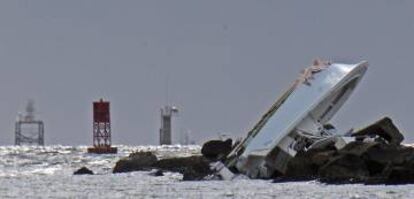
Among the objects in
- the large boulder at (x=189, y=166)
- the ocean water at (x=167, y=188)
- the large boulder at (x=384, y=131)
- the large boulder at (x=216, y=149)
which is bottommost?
the ocean water at (x=167, y=188)

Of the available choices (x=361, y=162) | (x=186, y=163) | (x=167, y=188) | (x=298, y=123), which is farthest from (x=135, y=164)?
(x=361, y=162)

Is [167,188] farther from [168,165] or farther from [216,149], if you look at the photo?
[168,165]

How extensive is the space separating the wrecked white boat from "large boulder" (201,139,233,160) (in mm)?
3817

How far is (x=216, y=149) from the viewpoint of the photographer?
7875 cm

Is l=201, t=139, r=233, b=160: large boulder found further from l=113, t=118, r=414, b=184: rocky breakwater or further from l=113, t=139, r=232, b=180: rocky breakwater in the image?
l=113, t=118, r=414, b=184: rocky breakwater

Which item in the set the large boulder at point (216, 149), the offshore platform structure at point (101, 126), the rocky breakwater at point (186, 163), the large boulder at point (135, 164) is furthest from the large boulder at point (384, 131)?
the offshore platform structure at point (101, 126)

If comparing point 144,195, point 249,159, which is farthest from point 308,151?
point 144,195

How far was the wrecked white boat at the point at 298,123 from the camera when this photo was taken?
68.9 m

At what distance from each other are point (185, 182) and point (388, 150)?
9989mm

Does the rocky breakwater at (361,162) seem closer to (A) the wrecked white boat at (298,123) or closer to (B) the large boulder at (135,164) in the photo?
(A) the wrecked white boat at (298,123)

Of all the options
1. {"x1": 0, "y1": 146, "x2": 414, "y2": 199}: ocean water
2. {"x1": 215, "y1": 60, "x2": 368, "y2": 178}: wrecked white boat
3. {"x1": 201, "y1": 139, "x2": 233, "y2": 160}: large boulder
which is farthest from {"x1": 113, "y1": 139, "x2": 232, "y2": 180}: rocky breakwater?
{"x1": 215, "y1": 60, "x2": 368, "y2": 178}: wrecked white boat

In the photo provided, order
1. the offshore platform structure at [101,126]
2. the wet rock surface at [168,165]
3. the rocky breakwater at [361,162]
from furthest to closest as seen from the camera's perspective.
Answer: the offshore platform structure at [101,126], the wet rock surface at [168,165], the rocky breakwater at [361,162]

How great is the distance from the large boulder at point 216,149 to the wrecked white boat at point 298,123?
3817 mm

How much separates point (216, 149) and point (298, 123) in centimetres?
934
